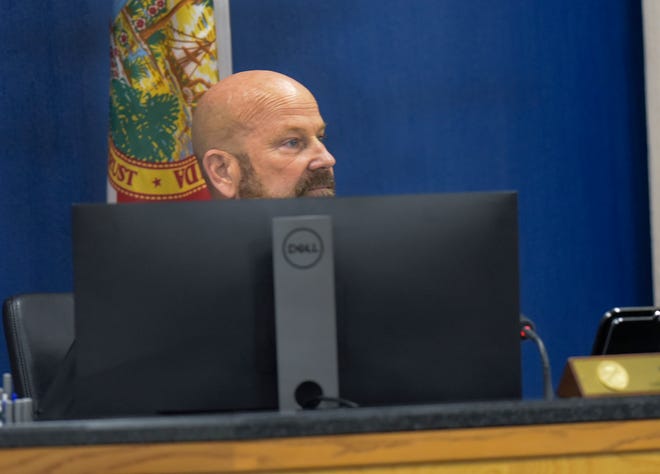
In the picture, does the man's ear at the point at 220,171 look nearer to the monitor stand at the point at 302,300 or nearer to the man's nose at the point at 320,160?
the man's nose at the point at 320,160

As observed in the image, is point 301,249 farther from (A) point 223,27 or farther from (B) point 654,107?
(B) point 654,107

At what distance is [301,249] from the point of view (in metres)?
1.34

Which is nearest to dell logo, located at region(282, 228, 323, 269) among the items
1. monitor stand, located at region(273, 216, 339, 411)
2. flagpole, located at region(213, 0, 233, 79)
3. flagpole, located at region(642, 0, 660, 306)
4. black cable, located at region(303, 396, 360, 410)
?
monitor stand, located at region(273, 216, 339, 411)

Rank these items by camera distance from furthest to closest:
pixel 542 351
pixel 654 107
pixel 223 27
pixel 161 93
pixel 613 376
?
pixel 654 107 → pixel 223 27 → pixel 161 93 → pixel 542 351 → pixel 613 376

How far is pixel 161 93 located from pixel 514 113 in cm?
137

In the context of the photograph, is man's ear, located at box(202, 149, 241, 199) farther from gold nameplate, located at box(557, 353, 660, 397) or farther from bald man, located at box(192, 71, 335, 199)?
gold nameplate, located at box(557, 353, 660, 397)

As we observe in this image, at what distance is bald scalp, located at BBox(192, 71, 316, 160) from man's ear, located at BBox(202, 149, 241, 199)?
0.06ft

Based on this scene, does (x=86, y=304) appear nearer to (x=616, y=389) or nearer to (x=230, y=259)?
(x=230, y=259)

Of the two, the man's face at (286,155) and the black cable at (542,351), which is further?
the man's face at (286,155)

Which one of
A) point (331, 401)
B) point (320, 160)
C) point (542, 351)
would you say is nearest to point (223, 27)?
point (320, 160)

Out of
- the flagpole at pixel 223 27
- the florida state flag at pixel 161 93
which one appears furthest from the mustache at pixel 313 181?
the flagpole at pixel 223 27

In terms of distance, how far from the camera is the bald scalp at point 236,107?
2480mm

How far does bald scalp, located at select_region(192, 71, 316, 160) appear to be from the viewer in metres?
2.48

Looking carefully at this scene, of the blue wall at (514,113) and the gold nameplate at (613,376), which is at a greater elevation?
the blue wall at (514,113)
